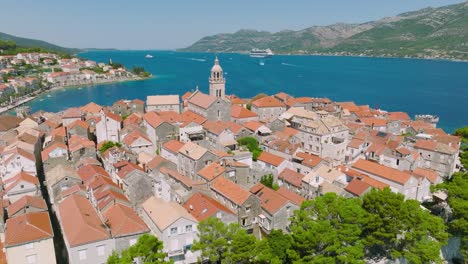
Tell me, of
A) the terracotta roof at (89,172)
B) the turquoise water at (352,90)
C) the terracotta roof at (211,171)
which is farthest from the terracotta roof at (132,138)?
the turquoise water at (352,90)

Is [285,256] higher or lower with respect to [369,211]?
lower

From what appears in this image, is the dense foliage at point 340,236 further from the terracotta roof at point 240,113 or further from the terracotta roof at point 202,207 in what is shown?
the terracotta roof at point 240,113

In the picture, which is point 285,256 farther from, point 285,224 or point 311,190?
point 311,190

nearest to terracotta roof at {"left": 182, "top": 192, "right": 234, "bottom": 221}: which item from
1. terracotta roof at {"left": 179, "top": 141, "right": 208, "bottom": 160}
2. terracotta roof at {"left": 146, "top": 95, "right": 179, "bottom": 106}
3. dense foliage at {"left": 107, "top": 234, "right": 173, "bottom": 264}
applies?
terracotta roof at {"left": 179, "top": 141, "right": 208, "bottom": 160}

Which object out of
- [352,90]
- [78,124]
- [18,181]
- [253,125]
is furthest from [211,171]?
[352,90]

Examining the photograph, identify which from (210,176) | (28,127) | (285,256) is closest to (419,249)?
(285,256)

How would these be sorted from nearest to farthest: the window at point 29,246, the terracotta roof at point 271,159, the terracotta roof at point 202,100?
1. the window at point 29,246
2. the terracotta roof at point 271,159
3. the terracotta roof at point 202,100
